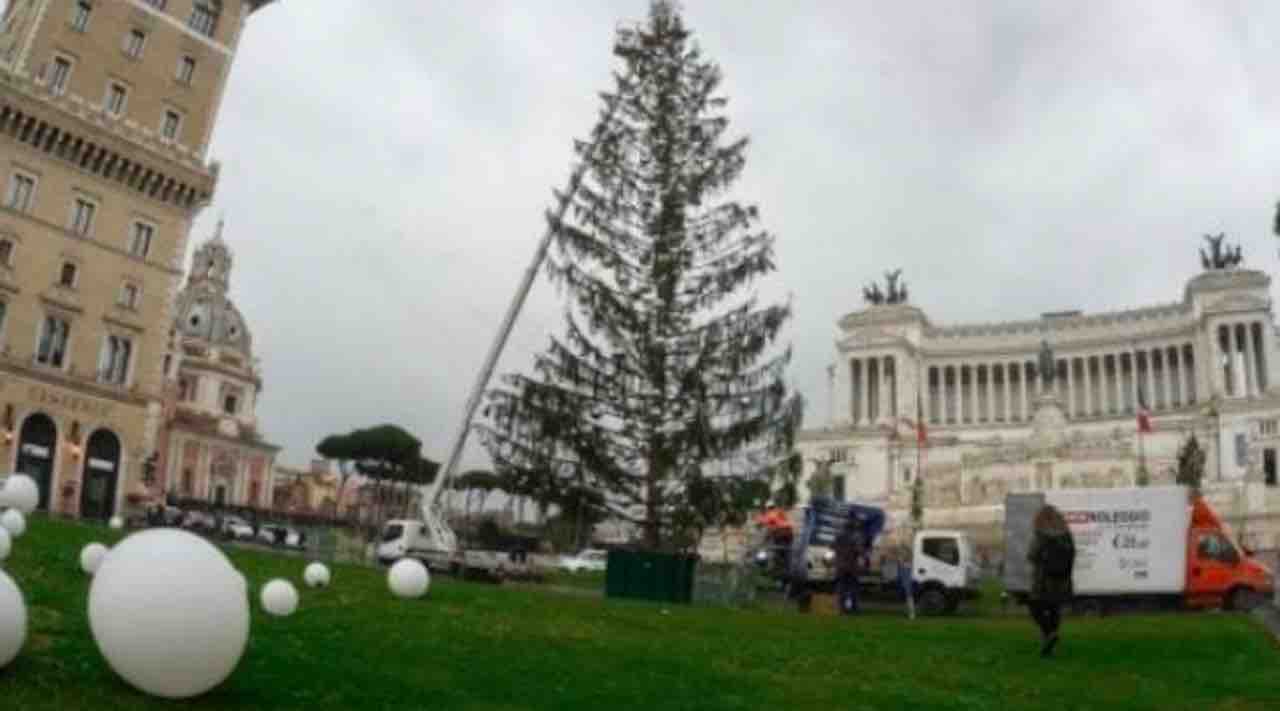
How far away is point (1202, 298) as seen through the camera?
124062 millimetres

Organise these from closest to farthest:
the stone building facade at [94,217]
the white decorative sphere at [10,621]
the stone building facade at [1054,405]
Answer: the white decorative sphere at [10,621] → the stone building facade at [94,217] → the stone building facade at [1054,405]

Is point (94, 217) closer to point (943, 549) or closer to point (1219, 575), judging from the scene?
point (943, 549)

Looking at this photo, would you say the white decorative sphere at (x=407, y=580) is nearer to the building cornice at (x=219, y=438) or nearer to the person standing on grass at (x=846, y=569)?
the person standing on grass at (x=846, y=569)

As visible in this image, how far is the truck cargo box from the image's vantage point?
110ft

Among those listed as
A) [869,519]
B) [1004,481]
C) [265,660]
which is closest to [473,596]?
[265,660]

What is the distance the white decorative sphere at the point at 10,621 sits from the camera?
9.39 m

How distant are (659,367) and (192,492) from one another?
3417 inches

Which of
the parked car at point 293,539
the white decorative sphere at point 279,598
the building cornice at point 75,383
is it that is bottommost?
the white decorative sphere at point 279,598

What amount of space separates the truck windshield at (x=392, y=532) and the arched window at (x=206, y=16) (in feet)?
111

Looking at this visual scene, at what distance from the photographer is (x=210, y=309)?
5054 inches

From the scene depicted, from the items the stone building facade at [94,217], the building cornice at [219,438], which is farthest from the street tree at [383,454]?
the stone building facade at [94,217]

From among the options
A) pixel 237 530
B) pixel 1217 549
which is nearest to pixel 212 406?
pixel 237 530

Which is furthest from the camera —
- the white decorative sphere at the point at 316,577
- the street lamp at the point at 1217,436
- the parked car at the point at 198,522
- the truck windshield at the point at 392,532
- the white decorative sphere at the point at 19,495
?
the street lamp at the point at 1217,436

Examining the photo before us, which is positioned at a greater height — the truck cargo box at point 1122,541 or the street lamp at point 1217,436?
the street lamp at point 1217,436
